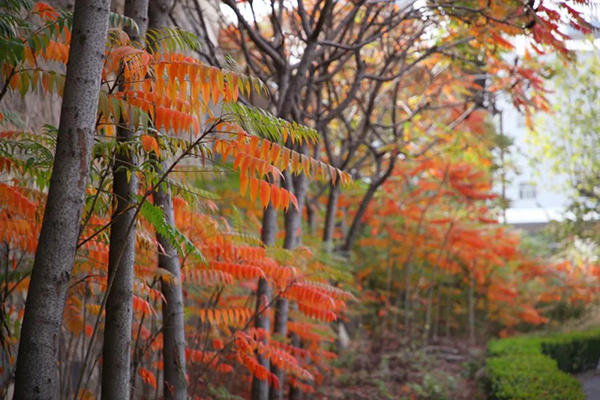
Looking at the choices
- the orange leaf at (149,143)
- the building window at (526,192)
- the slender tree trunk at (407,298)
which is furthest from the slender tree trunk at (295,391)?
the building window at (526,192)

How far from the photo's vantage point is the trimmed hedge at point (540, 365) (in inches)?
322

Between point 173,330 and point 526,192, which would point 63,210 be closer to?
point 173,330

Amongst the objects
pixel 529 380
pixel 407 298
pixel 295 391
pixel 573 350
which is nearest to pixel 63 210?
pixel 295 391

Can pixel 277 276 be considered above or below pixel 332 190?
below

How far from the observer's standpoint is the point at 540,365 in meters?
10.0

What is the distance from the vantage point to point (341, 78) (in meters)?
14.3

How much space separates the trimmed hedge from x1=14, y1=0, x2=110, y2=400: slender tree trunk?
6209 mm

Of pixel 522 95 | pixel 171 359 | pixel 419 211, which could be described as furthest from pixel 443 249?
pixel 171 359

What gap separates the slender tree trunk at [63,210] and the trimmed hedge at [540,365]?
621 centimetres

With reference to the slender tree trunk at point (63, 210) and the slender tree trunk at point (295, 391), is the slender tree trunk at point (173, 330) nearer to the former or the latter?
the slender tree trunk at point (63, 210)

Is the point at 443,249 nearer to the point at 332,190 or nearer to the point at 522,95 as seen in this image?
the point at 332,190

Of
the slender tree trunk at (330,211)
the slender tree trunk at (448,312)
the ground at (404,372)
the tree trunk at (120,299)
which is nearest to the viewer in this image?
the tree trunk at (120,299)

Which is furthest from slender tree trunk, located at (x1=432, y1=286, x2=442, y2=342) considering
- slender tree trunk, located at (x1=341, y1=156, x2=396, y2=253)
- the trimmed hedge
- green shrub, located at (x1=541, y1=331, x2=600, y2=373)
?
slender tree trunk, located at (x1=341, y1=156, x2=396, y2=253)

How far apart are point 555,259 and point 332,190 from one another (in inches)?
418
